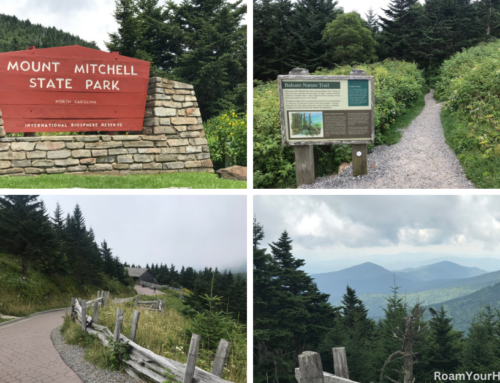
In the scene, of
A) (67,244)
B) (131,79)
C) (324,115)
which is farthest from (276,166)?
(67,244)

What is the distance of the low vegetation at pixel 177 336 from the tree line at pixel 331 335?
0.96 m

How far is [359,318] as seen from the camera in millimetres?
7641

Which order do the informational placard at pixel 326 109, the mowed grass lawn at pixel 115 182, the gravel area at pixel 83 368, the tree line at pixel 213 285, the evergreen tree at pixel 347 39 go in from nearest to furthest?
the gravel area at pixel 83 368
the informational placard at pixel 326 109
the mowed grass lawn at pixel 115 182
the tree line at pixel 213 285
the evergreen tree at pixel 347 39

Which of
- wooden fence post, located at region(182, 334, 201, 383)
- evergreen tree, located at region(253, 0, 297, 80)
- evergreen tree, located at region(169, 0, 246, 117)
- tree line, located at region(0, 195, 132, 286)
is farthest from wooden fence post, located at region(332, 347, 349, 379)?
evergreen tree, located at region(253, 0, 297, 80)

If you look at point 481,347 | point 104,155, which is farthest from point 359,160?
point 104,155

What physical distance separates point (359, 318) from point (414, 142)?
13.3ft

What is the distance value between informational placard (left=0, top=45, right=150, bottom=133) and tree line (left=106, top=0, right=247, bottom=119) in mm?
4383

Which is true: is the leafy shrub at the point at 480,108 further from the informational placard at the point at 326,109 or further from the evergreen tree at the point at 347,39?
the evergreen tree at the point at 347,39

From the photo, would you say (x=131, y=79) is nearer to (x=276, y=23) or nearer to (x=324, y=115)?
(x=324, y=115)

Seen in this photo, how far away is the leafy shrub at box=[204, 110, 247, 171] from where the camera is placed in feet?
24.3

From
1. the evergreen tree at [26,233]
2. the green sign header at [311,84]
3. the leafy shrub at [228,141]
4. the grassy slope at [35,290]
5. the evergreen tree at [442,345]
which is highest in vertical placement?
the green sign header at [311,84]

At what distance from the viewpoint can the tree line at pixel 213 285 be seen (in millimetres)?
6105

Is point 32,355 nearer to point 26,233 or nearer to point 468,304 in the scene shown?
point 26,233

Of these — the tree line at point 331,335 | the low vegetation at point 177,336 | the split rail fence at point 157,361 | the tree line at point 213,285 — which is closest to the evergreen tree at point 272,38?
the tree line at point 331,335
